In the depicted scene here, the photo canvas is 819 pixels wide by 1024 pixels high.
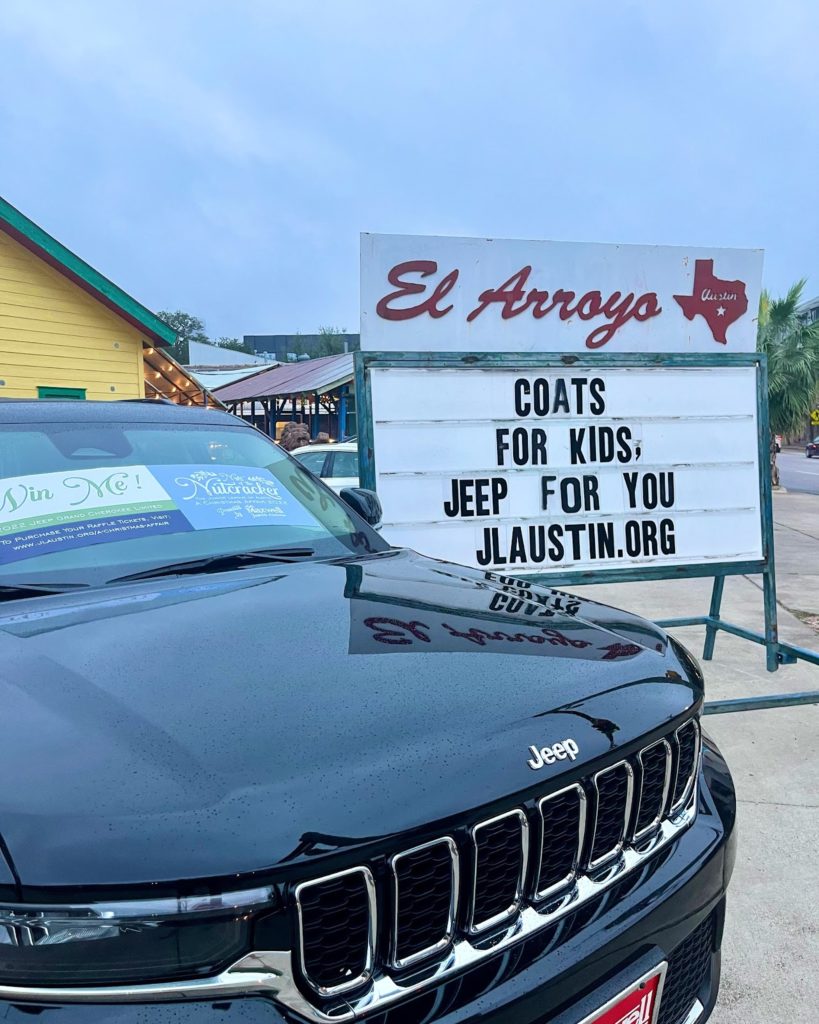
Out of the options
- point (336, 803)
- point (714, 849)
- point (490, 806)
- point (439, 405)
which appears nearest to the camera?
point (336, 803)

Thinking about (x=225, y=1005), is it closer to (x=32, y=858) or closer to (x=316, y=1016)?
(x=316, y=1016)

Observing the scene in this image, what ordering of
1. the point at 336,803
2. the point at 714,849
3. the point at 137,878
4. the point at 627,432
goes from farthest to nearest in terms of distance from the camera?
1. the point at 627,432
2. the point at 714,849
3. the point at 336,803
4. the point at 137,878

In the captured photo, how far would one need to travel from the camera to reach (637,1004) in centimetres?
163

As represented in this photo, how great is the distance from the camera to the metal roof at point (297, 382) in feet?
72.0

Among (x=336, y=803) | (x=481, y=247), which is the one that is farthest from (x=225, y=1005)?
(x=481, y=247)

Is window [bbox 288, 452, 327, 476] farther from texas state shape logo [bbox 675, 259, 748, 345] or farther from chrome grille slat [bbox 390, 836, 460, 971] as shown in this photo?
chrome grille slat [bbox 390, 836, 460, 971]

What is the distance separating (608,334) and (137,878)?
424 centimetres

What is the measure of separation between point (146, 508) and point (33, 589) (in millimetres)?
499

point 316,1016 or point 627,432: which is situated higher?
point 627,432

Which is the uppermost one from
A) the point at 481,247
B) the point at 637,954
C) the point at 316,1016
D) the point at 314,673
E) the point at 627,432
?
the point at 481,247

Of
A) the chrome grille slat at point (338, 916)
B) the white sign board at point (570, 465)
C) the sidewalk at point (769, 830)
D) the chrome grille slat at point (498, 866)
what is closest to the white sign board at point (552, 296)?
the white sign board at point (570, 465)

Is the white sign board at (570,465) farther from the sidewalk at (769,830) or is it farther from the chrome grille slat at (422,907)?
the chrome grille slat at (422,907)

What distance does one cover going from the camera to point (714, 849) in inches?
74.9

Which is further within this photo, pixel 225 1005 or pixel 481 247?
pixel 481 247
